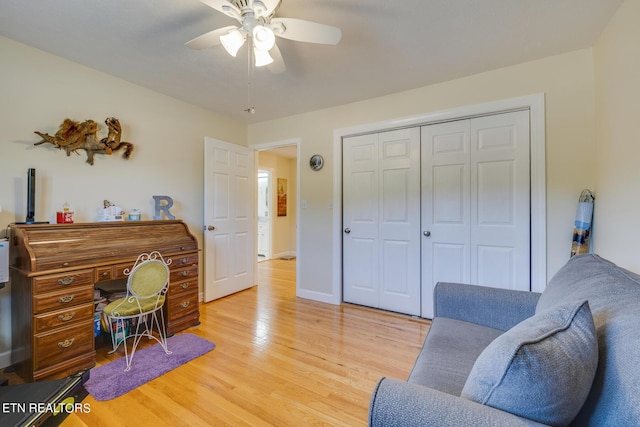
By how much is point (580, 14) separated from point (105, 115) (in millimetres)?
3771

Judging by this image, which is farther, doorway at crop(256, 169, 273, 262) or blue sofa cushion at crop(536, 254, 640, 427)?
doorway at crop(256, 169, 273, 262)

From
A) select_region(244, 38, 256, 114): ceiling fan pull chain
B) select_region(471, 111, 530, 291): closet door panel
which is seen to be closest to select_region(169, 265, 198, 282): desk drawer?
select_region(244, 38, 256, 114): ceiling fan pull chain

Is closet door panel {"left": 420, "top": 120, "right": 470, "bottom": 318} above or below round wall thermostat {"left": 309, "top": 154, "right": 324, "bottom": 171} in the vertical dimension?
below

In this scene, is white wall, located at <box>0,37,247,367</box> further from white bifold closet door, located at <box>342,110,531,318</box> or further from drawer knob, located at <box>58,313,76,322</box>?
white bifold closet door, located at <box>342,110,531,318</box>

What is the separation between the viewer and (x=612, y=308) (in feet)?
2.81

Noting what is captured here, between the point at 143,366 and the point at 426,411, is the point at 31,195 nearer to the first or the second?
the point at 143,366

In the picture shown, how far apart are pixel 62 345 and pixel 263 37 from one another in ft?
7.85

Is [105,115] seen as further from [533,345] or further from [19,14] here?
[533,345]

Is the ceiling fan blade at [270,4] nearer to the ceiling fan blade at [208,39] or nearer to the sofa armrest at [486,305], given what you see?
the ceiling fan blade at [208,39]

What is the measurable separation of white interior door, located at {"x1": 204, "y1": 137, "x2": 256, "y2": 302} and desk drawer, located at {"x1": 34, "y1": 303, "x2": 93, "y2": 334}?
4.39 feet

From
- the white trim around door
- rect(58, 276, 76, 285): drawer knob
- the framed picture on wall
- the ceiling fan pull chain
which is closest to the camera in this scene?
rect(58, 276, 76, 285): drawer knob

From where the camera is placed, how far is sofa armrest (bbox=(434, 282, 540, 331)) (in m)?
1.53

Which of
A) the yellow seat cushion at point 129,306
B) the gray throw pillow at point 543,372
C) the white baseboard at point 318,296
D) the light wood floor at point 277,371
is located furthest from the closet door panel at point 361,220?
the gray throw pillow at point 543,372

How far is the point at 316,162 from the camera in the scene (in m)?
3.43
